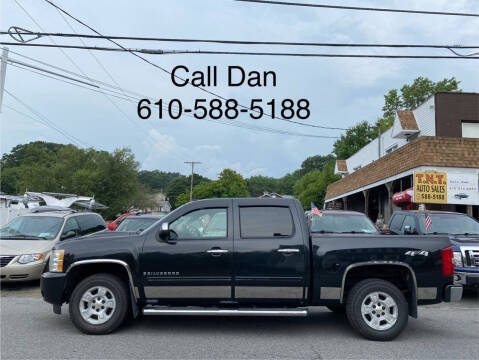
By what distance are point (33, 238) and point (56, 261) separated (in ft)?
14.9

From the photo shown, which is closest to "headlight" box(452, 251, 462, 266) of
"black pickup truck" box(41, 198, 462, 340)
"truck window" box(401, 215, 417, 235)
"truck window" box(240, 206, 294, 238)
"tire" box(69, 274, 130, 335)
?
"truck window" box(401, 215, 417, 235)

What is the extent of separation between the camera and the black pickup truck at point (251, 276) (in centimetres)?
600

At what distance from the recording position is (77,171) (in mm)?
52312

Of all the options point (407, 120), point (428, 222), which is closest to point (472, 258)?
point (428, 222)

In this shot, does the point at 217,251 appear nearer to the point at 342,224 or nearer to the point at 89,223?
the point at 342,224

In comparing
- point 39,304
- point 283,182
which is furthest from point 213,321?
point 283,182

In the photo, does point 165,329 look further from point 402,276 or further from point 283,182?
point 283,182

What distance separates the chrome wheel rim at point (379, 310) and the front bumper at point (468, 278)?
3.42 m

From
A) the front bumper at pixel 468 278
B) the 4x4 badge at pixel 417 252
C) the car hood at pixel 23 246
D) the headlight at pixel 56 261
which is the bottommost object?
the front bumper at pixel 468 278

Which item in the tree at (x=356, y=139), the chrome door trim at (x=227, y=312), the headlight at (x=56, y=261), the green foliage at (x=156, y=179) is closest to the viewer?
the chrome door trim at (x=227, y=312)

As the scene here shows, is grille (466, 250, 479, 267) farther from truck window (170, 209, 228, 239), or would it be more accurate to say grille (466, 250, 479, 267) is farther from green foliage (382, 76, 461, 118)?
green foliage (382, 76, 461, 118)

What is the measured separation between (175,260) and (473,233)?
7.40 m

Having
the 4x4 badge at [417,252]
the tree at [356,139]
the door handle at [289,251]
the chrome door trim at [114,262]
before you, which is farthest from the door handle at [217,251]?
the tree at [356,139]

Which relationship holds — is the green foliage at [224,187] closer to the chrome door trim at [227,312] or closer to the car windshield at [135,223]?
the car windshield at [135,223]
